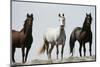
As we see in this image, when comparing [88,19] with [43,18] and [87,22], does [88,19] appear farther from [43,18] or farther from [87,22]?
[43,18]

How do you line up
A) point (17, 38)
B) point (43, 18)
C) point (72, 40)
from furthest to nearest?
point (72, 40) < point (43, 18) < point (17, 38)

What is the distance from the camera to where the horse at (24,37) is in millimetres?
2145

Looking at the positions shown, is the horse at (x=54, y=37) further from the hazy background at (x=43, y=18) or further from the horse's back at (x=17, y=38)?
the horse's back at (x=17, y=38)

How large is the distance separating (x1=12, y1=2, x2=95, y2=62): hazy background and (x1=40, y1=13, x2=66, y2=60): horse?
4cm

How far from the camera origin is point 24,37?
220 cm

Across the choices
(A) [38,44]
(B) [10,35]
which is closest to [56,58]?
(A) [38,44]

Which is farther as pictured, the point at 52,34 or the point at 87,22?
the point at 87,22

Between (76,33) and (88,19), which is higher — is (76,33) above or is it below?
below

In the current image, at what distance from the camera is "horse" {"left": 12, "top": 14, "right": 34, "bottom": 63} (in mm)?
2145

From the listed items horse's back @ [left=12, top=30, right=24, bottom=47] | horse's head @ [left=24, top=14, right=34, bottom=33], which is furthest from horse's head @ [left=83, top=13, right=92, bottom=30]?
horse's back @ [left=12, top=30, right=24, bottom=47]

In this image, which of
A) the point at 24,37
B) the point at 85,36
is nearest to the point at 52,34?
the point at 24,37

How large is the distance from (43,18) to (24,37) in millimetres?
285

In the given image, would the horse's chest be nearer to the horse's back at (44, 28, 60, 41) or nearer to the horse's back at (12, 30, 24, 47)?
the horse's back at (44, 28, 60, 41)

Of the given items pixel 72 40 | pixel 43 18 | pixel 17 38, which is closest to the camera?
pixel 17 38
